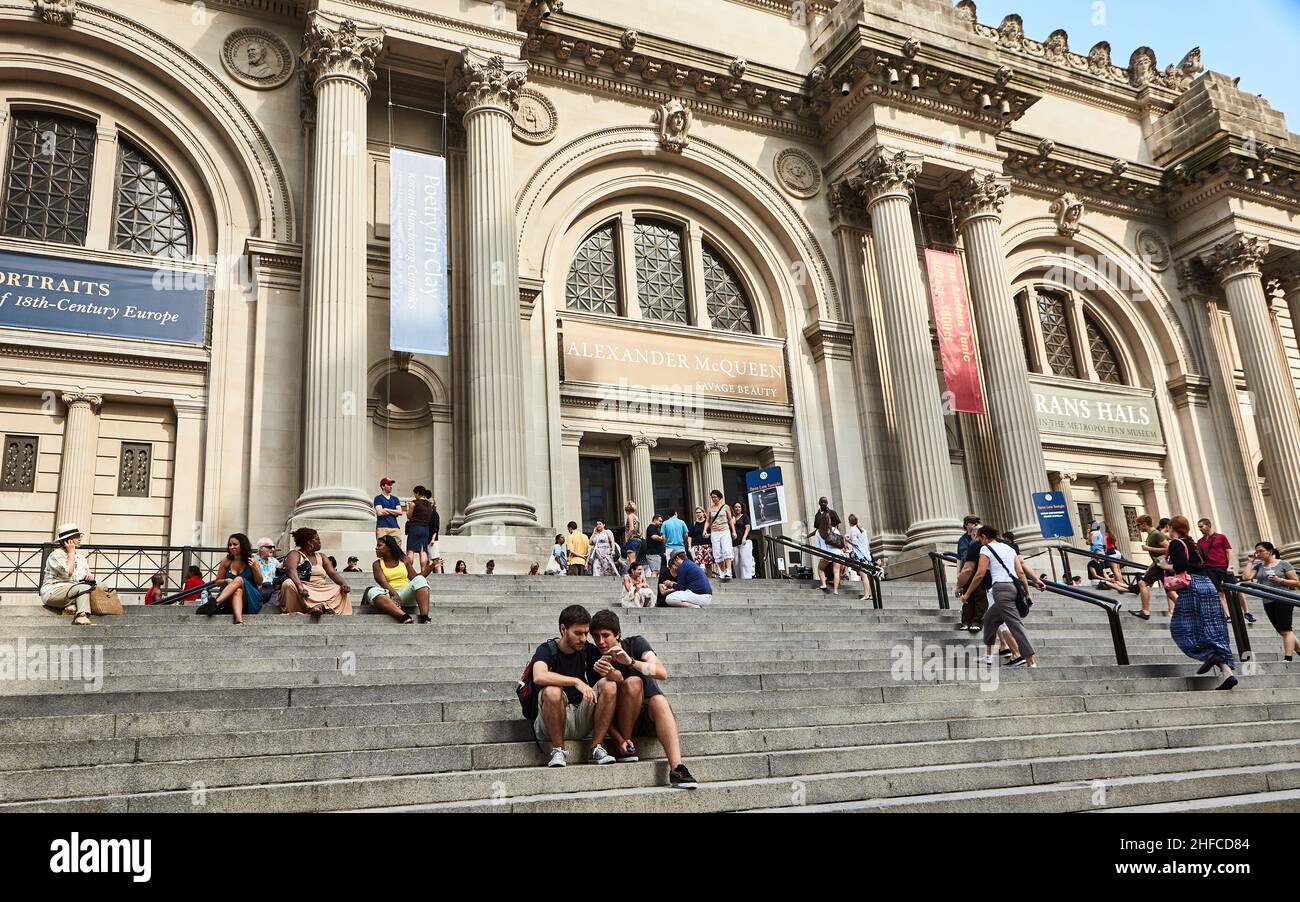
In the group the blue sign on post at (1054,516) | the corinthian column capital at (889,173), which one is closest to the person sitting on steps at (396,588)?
the blue sign on post at (1054,516)

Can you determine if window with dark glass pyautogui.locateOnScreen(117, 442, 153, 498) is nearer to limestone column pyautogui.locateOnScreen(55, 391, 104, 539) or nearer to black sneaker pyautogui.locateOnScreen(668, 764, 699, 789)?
limestone column pyautogui.locateOnScreen(55, 391, 104, 539)

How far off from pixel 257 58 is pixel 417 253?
5.28m

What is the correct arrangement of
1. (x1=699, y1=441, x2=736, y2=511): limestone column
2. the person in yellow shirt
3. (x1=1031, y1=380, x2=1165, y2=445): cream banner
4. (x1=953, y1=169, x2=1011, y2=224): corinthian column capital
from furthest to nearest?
1. (x1=1031, y1=380, x2=1165, y2=445): cream banner
2. (x1=953, y1=169, x2=1011, y2=224): corinthian column capital
3. (x1=699, y1=441, x2=736, y2=511): limestone column
4. the person in yellow shirt

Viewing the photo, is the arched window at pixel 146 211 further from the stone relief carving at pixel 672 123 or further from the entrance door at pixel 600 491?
the stone relief carving at pixel 672 123

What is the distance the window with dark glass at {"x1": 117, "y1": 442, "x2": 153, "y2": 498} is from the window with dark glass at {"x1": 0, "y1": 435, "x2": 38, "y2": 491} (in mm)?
1252

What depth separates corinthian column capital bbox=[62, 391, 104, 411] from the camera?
16.4 m

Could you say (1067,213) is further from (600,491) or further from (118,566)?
(118,566)

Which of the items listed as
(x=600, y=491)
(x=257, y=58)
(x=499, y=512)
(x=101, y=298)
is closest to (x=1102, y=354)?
(x=600, y=491)

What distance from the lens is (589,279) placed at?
21.9 metres

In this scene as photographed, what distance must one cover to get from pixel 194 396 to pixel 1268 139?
94.4ft

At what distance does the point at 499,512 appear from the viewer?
16.5 metres

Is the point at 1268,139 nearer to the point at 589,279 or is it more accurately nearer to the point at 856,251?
the point at 856,251

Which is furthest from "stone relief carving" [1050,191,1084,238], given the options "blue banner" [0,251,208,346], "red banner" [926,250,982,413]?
"blue banner" [0,251,208,346]
